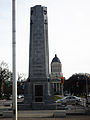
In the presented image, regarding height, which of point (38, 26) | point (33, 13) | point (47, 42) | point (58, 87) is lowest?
point (58, 87)

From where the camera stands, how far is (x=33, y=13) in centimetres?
2823

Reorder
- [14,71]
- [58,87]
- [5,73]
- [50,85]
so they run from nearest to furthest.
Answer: [14,71] < [50,85] < [5,73] < [58,87]

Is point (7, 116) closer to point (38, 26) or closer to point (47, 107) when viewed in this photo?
point (47, 107)

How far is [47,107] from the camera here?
2484 cm

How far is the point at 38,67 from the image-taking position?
87.3 ft

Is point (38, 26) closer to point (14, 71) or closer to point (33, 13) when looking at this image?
point (33, 13)

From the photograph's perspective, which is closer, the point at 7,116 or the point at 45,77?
the point at 7,116

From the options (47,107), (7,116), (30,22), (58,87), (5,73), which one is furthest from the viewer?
(58,87)

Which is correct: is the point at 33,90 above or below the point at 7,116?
above

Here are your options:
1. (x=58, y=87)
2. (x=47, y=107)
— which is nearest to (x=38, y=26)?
(x=47, y=107)

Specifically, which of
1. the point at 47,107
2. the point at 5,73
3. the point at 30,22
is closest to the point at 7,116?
the point at 47,107

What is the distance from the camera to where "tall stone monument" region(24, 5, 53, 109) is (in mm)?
25875

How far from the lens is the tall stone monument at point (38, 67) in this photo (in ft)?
84.9

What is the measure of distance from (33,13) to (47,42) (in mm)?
4409
